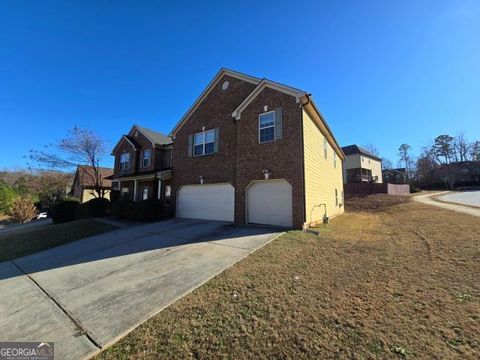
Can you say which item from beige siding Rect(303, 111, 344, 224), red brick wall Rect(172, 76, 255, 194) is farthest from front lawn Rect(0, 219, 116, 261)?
beige siding Rect(303, 111, 344, 224)

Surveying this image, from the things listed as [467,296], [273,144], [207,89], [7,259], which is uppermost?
[207,89]

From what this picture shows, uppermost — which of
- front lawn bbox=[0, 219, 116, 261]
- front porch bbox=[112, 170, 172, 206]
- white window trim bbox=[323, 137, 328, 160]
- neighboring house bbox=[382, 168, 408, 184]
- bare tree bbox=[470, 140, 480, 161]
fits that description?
bare tree bbox=[470, 140, 480, 161]

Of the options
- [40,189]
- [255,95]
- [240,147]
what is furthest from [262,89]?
[40,189]

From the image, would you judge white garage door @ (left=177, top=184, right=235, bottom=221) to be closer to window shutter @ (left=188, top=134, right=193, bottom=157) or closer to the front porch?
the front porch

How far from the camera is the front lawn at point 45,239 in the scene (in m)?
9.94

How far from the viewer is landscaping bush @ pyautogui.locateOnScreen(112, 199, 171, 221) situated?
15602mm

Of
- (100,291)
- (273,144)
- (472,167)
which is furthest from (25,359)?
(472,167)

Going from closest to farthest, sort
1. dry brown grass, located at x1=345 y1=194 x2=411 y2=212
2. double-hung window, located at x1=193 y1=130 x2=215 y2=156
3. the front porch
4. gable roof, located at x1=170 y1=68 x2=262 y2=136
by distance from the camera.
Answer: gable roof, located at x1=170 y1=68 x2=262 y2=136 → double-hung window, located at x1=193 y1=130 x2=215 y2=156 → the front porch → dry brown grass, located at x1=345 y1=194 x2=411 y2=212

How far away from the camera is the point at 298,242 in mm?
8445

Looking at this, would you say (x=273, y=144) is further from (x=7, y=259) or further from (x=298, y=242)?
(x=7, y=259)

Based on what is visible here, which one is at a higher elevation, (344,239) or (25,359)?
(344,239)

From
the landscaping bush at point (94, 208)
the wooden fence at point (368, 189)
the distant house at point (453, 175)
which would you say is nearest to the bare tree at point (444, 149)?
the distant house at point (453, 175)

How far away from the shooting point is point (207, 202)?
14781 mm

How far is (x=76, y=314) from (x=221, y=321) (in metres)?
2.84
